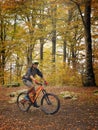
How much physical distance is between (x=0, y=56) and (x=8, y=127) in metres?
20.4

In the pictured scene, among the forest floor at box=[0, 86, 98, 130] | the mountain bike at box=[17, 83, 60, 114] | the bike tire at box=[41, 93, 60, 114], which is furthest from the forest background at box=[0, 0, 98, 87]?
the bike tire at box=[41, 93, 60, 114]

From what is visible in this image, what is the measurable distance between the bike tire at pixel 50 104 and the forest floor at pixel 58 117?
0.20 meters

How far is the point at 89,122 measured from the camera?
9.20 meters

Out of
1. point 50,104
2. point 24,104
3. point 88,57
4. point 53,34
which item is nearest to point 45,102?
point 50,104

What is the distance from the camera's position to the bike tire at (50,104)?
34.1 feet

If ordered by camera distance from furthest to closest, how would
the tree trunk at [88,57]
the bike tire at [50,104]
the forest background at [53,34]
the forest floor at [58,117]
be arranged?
the forest background at [53,34], the tree trunk at [88,57], the bike tire at [50,104], the forest floor at [58,117]

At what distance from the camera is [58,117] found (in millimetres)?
10062

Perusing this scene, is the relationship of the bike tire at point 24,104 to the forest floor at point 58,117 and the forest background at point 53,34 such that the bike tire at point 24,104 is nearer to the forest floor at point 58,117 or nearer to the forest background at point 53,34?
the forest floor at point 58,117

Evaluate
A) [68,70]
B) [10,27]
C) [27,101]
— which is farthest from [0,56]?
[27,101]

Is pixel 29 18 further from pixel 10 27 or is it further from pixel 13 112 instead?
pixel 13 112

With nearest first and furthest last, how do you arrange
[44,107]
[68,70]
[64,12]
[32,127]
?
1. [32,127]
2. [44,107]
3. [68,70]
4. [64,12]

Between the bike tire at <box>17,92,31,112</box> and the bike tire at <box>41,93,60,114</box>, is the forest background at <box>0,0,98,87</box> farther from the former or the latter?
the bike tire at <box>41,93,60,114</box>

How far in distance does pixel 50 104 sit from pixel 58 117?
27.6 inches

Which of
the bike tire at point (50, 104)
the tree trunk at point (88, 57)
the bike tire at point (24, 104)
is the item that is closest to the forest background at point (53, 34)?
the tree trunk at point (88, 57)
